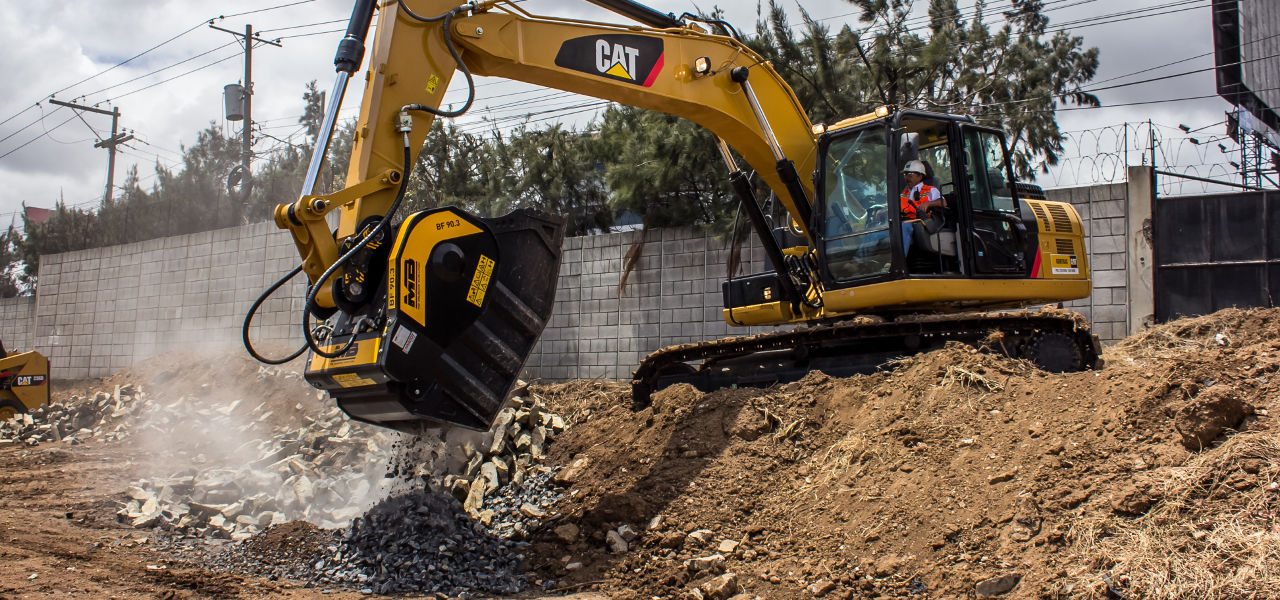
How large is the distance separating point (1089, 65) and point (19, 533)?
15757 mm

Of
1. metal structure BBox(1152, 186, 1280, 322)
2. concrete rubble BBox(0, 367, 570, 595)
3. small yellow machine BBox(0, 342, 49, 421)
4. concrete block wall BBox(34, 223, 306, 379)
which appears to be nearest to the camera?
concrete rubble BBox(0, 367, 570, 595)

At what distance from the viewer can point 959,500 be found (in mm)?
4801

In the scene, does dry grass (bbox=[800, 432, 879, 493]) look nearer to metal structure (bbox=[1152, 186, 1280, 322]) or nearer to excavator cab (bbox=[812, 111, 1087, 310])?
excavator cab (bbox=[812, 111, 1087, 310])

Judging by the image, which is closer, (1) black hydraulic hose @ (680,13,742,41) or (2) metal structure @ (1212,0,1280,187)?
(1) black hydraulic hose @ (680,13,742,41)

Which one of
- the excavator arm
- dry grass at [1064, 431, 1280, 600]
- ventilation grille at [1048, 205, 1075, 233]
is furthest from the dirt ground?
ventilation grille at [1048, 205, 1075, 233]

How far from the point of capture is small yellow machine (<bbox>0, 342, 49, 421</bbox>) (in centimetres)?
1212

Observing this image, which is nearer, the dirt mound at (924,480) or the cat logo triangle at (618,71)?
the dirt mound at (924,480)

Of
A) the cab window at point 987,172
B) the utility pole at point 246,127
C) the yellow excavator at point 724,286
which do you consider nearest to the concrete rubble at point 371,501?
the yellow excavator at point 724,286

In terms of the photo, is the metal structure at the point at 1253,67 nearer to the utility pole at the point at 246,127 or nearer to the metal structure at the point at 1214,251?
the metal structure at the point at 1214,251

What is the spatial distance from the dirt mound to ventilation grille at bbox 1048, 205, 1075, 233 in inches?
68.1

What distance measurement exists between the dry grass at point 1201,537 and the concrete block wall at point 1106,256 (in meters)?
5.50

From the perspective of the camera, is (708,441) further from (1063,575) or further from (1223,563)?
(1223,563)

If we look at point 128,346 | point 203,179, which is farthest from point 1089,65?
point 203,179

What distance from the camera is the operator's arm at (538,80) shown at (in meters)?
5.30
